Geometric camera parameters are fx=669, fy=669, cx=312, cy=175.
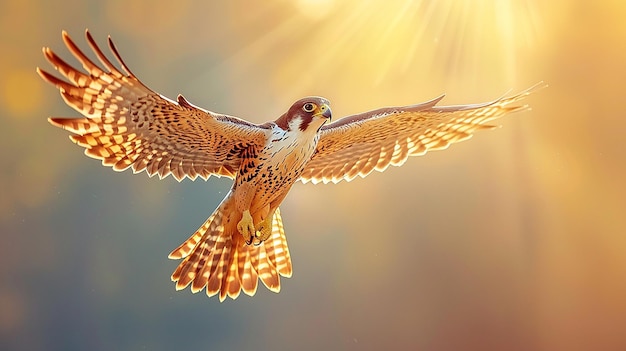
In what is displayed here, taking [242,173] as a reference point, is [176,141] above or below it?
above

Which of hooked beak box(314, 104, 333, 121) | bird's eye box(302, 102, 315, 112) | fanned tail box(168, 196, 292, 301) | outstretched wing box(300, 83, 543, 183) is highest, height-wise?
outstretched wing box(300, 83, 543, 183)

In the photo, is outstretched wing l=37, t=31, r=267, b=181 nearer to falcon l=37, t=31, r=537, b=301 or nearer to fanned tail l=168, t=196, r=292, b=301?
falcon l=37, t=31, r=537, b=301

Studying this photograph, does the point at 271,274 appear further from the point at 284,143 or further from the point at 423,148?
the point at 423,148

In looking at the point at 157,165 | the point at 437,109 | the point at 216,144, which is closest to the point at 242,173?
the point at 216,144

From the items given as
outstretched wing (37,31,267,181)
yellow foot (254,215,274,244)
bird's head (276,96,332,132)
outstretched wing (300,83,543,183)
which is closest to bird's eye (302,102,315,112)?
bird's head (276,96,332,132)

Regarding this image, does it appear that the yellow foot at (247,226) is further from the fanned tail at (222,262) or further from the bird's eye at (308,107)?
the bird's eye at (308,107)

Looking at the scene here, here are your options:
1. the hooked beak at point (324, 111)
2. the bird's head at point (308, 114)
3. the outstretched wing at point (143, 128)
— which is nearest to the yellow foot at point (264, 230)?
the outstretched wing at point (143, 128)
